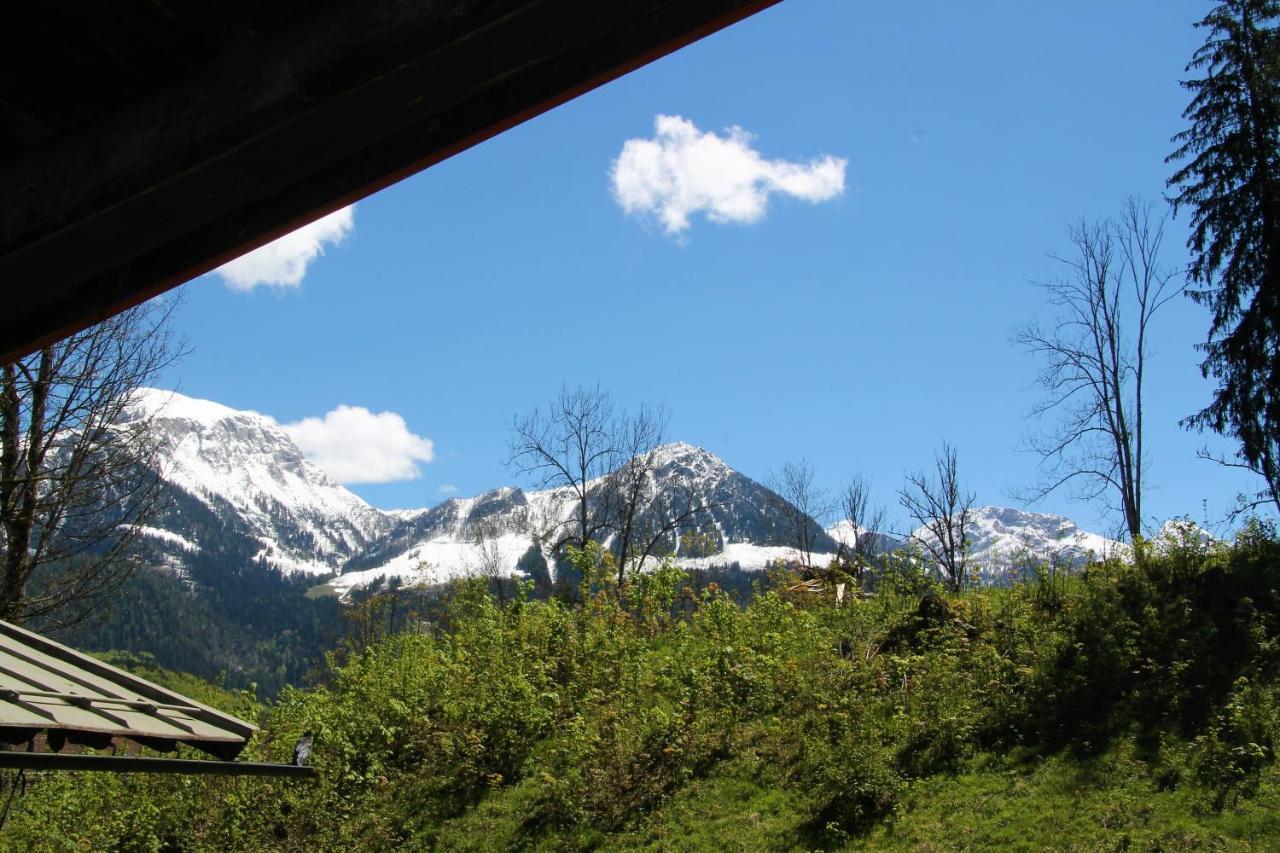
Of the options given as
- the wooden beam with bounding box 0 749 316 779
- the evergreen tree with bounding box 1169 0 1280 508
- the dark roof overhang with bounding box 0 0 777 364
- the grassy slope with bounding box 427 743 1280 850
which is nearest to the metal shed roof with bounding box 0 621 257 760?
the wooden beam with bounding box 0 749 316 779

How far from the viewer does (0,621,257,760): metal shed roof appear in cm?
391

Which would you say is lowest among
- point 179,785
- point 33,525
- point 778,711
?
point 179,785

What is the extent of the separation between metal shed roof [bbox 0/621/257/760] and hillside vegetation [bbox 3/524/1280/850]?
702cm

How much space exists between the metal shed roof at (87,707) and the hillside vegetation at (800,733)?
23.0 ft

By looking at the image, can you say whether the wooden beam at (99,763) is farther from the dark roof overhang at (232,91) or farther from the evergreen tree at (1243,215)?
the evergreen tree at (1243,215)

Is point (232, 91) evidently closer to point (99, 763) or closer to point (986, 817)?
point (99, 763)

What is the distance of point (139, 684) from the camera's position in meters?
5.49

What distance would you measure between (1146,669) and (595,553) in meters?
10.3

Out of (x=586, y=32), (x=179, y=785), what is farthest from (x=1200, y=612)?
(x=179, y=785)

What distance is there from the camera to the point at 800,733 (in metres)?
12.3

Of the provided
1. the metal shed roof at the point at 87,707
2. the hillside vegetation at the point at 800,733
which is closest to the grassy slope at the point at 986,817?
the hillside vegetation at the point at 800,733

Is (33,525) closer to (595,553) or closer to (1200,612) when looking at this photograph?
(595,553)

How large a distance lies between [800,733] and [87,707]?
9733 millimetres

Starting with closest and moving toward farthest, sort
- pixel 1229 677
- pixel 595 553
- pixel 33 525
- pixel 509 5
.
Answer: pixel 509 5, pixel 1229 677, pixel 33 525, pixel 595 553
